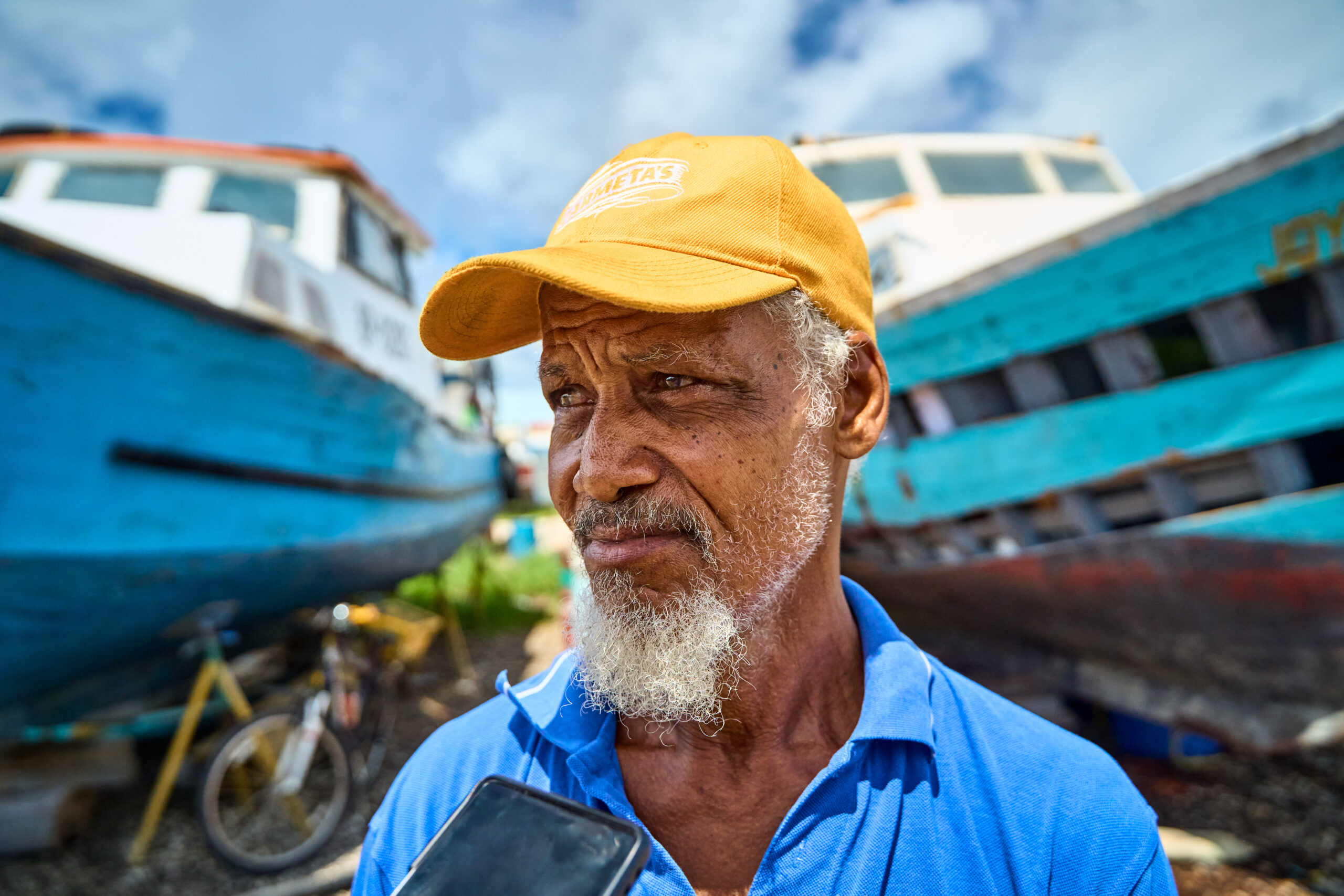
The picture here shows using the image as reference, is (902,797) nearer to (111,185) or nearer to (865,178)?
(865,178)

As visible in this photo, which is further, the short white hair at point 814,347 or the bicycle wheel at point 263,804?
the bicycle wheel at point 263,804

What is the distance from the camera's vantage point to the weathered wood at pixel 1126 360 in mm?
3143

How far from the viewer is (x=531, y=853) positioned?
0.68m

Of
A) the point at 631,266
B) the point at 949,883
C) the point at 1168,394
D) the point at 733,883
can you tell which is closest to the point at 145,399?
the point at 631,266

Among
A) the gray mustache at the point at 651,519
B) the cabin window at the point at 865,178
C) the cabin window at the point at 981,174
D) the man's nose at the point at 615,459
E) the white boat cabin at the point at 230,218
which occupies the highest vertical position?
the white boat cabin at the point at 230,218

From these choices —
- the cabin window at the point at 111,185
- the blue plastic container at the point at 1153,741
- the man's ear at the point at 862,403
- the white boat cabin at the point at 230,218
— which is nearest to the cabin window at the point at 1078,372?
the blue plastic container at the point at 1153,741

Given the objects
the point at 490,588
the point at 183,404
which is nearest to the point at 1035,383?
the point at 183,404

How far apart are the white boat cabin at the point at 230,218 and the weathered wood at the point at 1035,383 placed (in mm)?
3690

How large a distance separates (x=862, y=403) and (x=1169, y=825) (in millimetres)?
3293

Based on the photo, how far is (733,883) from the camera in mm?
1022

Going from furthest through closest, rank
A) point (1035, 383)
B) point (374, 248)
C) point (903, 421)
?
point (374, 248), point (903, 421), point (1035, 383)

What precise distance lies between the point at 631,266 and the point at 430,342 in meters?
0.56

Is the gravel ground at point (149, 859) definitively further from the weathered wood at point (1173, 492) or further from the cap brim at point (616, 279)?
the weathered wood at point (1173, 492)

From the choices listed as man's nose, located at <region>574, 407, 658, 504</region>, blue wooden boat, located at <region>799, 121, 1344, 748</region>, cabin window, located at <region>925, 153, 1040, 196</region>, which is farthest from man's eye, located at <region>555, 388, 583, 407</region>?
cabin window, located at <region>925, 153, 1040, 196</region>
